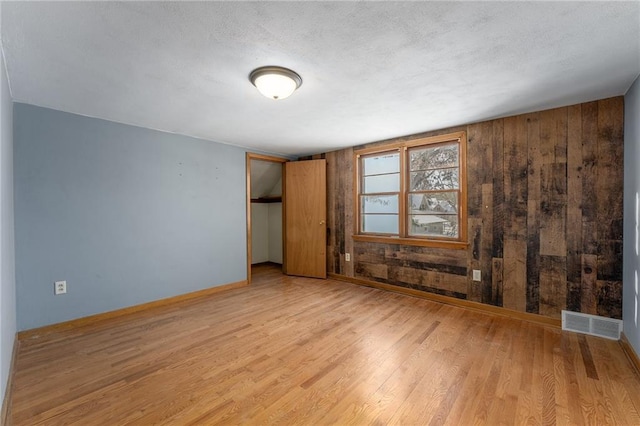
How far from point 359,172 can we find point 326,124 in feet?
4.12

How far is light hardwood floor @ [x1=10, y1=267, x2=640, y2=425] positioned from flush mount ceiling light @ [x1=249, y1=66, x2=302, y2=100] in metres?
2.04

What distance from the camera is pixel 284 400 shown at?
5.35 feet

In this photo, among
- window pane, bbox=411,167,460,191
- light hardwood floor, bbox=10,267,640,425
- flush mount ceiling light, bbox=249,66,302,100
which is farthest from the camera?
window pane, bbox=411,167,460,191

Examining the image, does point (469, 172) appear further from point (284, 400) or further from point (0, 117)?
point (0, 117)

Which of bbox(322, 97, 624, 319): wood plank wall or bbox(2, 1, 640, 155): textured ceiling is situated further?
bbox(322, 97, 624, 319): wood plank wall

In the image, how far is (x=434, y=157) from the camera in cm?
352

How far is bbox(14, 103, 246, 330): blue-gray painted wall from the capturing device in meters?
2.49

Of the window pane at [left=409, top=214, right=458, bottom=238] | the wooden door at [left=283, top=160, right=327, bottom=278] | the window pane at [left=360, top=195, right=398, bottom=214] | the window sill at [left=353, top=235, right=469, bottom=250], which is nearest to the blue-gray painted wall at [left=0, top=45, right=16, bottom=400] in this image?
the wooden door at [left=283, top=160, right=327, bottom=278]

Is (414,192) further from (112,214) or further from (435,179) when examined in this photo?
(112,214)

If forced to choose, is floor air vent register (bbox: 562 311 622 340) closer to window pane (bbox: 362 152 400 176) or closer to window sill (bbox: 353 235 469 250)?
window sill (bbox: 353 235 469 250)

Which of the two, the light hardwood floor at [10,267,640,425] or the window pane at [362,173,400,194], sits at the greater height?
the window pane at [362,173,400,194]

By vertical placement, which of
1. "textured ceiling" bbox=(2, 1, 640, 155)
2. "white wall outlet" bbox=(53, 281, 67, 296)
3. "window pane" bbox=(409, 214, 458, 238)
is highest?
"textured ceiling" bbox=(2, 1, 640, 155)

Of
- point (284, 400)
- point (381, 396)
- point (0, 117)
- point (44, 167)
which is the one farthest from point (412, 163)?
point (44, 167)

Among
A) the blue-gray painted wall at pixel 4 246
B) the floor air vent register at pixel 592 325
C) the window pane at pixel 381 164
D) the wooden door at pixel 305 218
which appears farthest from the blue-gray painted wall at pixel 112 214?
the floor air vent register at pixel 592 325
